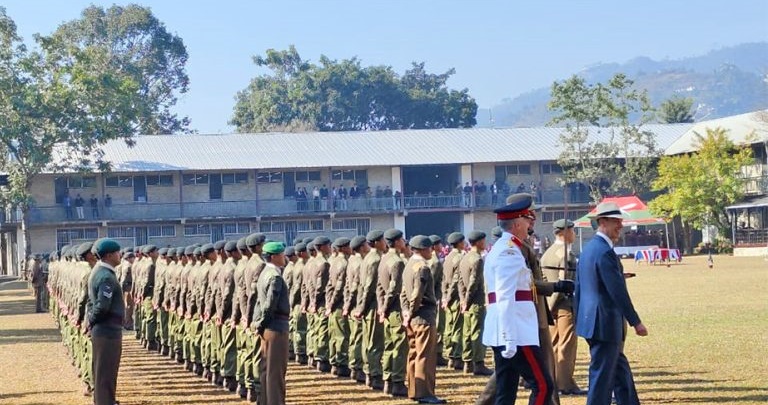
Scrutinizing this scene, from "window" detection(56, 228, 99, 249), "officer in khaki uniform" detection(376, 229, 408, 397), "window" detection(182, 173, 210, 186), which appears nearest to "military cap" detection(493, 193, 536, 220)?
"officer in khaki uniform" detection(376, 229, 408, 397)

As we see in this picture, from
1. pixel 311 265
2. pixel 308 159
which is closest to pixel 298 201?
pixel 308 159

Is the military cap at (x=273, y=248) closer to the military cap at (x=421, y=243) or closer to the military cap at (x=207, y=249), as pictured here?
the military cap at (x=421, y=243)

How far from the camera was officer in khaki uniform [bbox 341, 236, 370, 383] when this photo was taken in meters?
14.9

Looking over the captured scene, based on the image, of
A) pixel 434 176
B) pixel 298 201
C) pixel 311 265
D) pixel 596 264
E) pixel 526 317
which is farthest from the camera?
pixel 434 176

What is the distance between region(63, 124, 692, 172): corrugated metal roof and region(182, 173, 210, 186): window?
623 millimetres

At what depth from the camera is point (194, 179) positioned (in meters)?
59.8

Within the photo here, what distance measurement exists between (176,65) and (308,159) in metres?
25.0

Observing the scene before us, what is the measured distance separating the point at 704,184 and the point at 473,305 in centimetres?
4389

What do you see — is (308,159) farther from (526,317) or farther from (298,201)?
(526,317)

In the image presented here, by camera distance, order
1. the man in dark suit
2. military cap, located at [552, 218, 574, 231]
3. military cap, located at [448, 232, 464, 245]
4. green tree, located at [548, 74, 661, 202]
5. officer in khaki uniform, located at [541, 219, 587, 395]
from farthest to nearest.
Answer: green tree, located at [548, 74, 661, 202]
military cap, located at [448, 232, 464, 245]
officer in khaki uniform, located at [541, 219, 587, 395]
military cap, located at [552, 218, 574, 231]
the man in dark suit

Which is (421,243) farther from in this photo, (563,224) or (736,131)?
(736,131)

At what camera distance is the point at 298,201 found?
59.8 metres

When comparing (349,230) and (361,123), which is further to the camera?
(361,123)

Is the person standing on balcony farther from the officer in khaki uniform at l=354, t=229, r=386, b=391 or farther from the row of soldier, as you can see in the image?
the officer in khaki uniform at l=354, t=229, r=386, b=391
